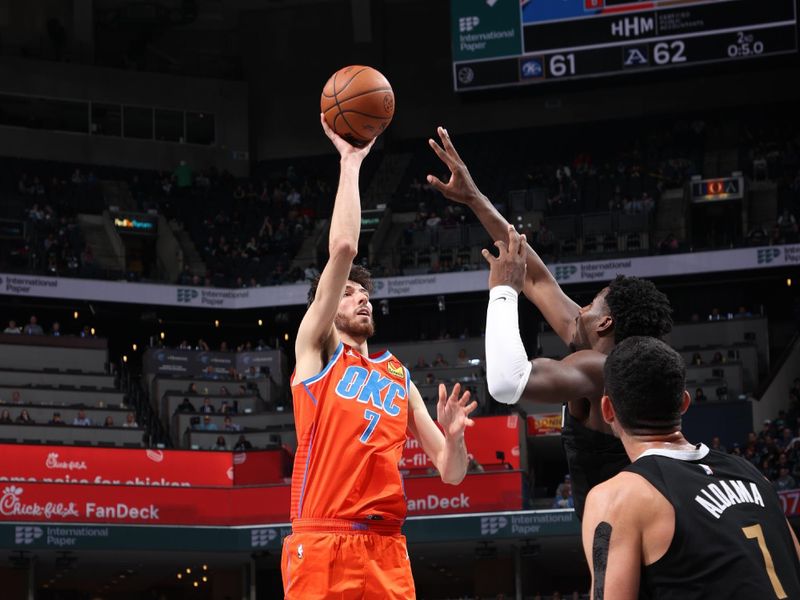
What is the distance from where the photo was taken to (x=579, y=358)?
4.64 meters

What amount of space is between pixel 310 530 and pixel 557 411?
79.7ft

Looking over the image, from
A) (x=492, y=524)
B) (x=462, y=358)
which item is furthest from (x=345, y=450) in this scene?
(x=462, y=358)

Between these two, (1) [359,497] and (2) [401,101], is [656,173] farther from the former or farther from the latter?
(1) [359,497]

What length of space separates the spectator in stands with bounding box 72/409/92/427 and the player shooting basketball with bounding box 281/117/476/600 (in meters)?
23.6

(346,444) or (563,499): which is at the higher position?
(346,444)

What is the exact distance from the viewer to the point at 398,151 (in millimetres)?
41406

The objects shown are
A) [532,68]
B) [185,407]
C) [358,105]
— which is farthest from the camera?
[532,68]

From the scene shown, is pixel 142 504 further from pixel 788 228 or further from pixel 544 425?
pixel 788 228

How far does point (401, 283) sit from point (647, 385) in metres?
31.5

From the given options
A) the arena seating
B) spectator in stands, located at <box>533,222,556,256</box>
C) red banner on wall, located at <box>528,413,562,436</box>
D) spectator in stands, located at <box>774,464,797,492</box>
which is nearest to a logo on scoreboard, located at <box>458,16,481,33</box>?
spectator in stands, located at <box>533,222,556,256</box>

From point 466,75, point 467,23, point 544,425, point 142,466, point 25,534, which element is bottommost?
point 25,534

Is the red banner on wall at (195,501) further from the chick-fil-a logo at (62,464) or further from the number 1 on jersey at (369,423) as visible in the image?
the number 1 on jersey at (369,423)

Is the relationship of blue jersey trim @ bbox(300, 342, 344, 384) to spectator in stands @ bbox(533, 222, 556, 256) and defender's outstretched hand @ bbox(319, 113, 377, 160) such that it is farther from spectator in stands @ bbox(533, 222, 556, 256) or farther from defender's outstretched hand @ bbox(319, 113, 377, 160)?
spectator in stands @ bbox(533, 222, 556, 256)

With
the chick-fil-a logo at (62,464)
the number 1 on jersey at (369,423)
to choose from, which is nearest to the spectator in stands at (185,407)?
the chick-fil-a logo at (62,464)
